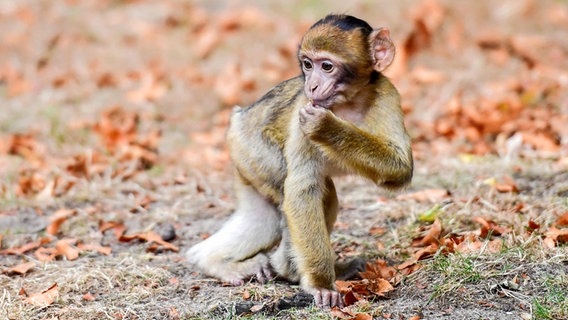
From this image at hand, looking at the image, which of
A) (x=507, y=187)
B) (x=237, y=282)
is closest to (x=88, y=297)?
(x=237, y=282)

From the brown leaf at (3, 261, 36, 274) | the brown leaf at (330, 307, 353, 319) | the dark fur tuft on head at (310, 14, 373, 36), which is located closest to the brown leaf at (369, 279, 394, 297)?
the brown leaf at (330, 307, 353, 319)

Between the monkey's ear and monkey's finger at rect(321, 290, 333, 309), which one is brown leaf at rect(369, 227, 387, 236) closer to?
monkey's finger at rect(321, 290, 333, 309)

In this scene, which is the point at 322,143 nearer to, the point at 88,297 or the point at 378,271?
the point at 378,271

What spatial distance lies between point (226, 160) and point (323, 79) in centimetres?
401

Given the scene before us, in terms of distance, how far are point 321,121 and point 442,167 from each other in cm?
338

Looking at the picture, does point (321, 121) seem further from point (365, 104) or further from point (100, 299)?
point (100, 299)

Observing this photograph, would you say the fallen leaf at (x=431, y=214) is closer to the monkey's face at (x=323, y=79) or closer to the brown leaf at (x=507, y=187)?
the brown leaf at (x=507, y=187)

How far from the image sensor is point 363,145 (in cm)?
470

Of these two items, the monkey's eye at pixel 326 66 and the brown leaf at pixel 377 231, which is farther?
the brown leaf at pixel 377 231

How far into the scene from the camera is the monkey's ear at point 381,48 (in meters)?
4.85

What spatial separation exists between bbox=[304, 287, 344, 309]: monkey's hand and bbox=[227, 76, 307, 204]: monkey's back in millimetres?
774

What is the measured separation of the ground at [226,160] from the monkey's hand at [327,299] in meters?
0.08

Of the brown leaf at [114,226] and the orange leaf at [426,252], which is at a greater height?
the orange leaf at [426,252]

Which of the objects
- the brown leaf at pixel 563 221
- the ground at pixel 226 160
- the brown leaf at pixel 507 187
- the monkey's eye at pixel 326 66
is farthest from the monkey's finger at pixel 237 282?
the brown leaf at pixel 507 187
